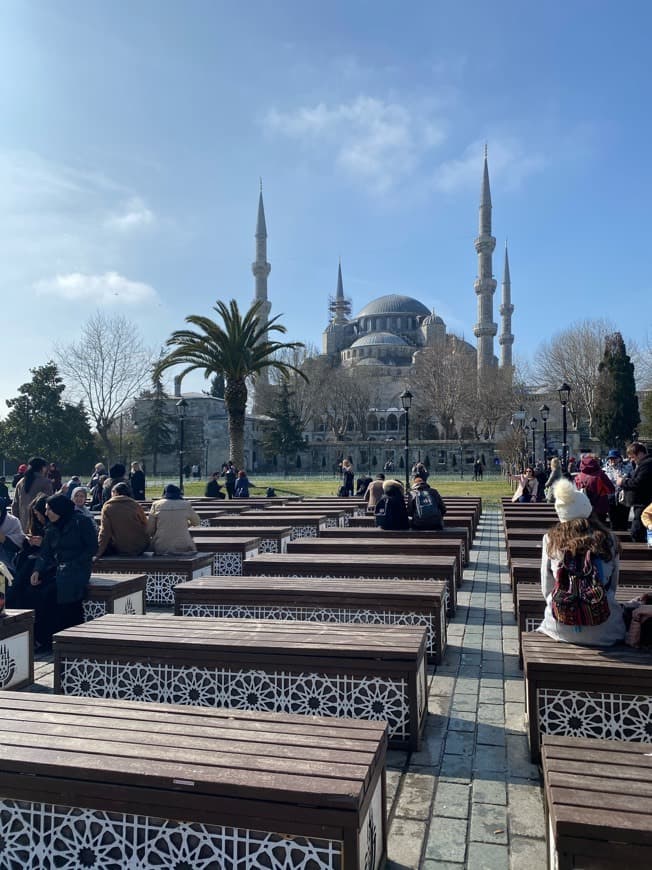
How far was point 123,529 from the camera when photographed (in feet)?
25.3

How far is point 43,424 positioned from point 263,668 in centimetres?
4176

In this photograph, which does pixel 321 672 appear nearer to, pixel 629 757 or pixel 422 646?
pixel 422 646

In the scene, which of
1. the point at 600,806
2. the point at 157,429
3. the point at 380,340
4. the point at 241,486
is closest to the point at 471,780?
Answer: the point at 600,806

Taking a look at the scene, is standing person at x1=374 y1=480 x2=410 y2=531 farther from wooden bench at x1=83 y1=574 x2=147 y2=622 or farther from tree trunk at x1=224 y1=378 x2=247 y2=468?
tree trunk at x1=224 y1=378 x2=247 y2=468

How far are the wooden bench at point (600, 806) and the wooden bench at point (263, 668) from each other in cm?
139

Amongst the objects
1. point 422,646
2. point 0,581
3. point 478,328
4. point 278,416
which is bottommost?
point 422,646

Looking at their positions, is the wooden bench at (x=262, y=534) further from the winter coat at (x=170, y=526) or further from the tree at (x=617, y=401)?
the tree at (x=617, y=401)

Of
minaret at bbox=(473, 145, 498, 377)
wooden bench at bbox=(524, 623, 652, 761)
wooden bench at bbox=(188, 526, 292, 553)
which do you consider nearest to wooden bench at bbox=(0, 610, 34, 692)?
wooden bench at bbox=(524, 623, 652, 761)

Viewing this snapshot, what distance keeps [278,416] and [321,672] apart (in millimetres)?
55409

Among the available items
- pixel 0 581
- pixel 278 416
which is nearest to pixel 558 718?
pixel 0 581

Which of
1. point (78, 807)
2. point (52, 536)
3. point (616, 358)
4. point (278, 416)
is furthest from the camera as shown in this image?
point (278, 416)

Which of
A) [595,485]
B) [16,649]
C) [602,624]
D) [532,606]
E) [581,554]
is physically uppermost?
[595,485]

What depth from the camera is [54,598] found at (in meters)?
6.08

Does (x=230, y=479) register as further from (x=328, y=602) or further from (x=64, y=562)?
(x=328, y=602)
